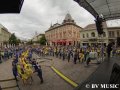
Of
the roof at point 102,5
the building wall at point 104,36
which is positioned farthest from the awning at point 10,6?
the building wall at point 104,36

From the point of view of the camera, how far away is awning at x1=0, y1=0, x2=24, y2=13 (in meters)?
7.76

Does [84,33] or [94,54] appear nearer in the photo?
[94,54]

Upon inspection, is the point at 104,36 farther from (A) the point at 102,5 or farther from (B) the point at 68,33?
(A) the point at 102,5

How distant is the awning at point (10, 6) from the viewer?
25.5ft

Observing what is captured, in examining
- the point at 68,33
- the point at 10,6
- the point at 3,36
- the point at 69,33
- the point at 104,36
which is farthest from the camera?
the point at 3,36

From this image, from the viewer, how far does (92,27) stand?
6694 centimetres

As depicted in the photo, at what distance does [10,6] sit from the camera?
8219 millimetres

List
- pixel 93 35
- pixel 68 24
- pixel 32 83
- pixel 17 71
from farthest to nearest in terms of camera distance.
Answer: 1. pixel 68 24
2. pixel 93 35
3. pixel 17 71
4. pixel 32 83

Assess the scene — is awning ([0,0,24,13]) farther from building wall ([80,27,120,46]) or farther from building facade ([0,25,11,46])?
building facade ([0,25,11,46])

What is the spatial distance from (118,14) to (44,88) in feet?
38.1

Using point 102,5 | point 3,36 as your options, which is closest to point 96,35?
point 3,36

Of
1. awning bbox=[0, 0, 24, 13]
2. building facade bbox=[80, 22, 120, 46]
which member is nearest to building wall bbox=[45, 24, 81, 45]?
building facade bbox=[80, 22, 120, 46]

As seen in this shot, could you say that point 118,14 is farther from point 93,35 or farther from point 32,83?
point 93,35

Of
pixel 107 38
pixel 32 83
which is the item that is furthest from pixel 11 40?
pixel 32 83
